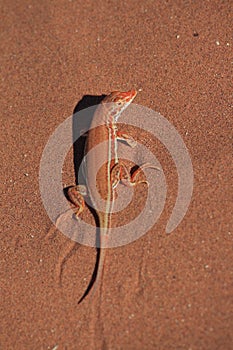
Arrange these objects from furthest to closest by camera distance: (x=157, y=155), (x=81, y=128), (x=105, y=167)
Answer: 1. (x=81, y=128)
2. (x=157, y=155)
3. (x=105, y=167)

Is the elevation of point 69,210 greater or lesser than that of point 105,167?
lesser

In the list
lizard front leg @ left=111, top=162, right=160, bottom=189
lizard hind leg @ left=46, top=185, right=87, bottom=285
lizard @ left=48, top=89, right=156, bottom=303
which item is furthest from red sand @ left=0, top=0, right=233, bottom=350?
lizard front leg @ left=111, top=162, right=160, bottom=189

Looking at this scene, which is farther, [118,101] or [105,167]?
[118,101]

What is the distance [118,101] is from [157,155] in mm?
663

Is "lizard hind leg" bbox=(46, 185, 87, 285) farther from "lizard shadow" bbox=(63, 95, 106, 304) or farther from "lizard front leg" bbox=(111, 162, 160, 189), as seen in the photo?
"lizard front leg" bbox=(111, 162, 160, 189)

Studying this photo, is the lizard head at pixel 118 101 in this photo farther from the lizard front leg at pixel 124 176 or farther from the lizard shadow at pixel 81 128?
the lizard front leg at pixel 124 176

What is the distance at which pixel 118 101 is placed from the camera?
176 inches

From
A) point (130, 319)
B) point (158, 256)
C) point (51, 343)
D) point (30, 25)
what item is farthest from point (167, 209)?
point (30, 25)

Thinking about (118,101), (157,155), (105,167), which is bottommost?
(157,155)

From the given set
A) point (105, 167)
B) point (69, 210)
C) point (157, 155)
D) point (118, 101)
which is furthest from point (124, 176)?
point (118, 101)

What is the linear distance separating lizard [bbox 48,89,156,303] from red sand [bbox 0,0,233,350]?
19 cm

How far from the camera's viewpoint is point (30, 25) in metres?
5.61

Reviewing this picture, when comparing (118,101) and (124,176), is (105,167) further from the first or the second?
(118,101)

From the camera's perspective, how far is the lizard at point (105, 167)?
13.4 feet
